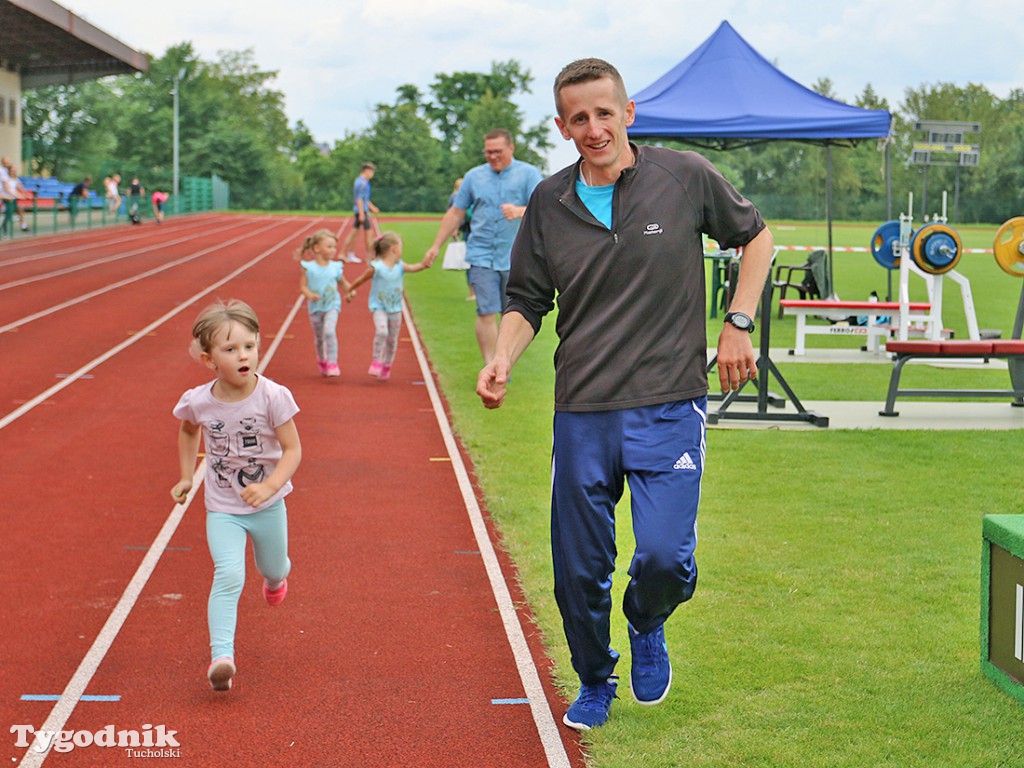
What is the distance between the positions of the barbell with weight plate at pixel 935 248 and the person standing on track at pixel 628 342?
35.4ft

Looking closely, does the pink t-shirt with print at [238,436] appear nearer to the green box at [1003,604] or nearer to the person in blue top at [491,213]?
the green box at [1003,604]

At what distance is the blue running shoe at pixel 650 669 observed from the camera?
445 cm

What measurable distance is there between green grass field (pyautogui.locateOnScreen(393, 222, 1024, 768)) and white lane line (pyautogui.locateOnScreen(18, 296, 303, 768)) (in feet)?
5.94

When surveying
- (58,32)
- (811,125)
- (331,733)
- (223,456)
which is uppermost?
(58,32)

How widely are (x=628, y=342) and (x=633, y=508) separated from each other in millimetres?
531

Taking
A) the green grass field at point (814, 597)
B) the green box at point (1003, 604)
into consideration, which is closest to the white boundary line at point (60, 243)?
the green grass field at point (814, 597)

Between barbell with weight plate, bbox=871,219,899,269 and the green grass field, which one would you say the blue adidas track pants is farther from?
barbell with weight plate, bbox=871,219,899,269

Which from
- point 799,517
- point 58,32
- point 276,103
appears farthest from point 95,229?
Result: point 276,103

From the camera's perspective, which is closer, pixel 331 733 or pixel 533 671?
pixel 331 733

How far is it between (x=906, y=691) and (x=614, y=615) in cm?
144

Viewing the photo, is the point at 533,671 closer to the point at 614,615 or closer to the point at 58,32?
the point at 614,615

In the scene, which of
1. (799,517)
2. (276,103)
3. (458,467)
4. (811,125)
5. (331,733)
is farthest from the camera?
(276,103)

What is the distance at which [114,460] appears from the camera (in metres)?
9.19

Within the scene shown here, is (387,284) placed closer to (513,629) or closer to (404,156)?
(513,629)
